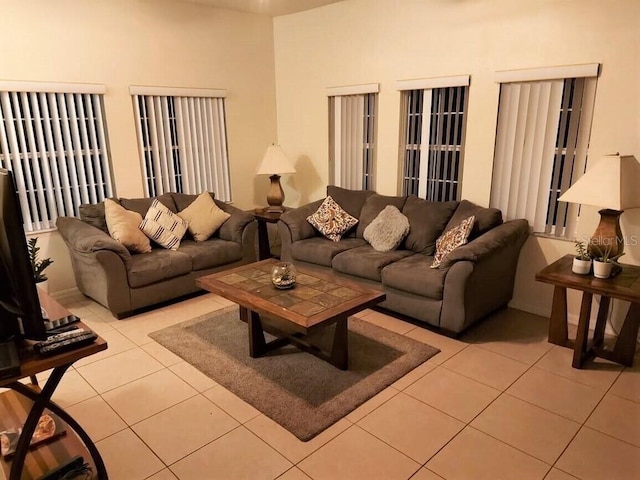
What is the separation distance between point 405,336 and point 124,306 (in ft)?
7.80

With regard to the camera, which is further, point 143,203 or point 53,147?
point 143,203

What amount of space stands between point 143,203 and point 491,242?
332 centimetres

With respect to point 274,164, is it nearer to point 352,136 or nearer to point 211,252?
point 352,136

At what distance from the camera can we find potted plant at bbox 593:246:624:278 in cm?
295

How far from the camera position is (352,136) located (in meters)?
5.06

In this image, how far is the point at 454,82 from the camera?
402 cm

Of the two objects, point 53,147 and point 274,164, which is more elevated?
point 53,147

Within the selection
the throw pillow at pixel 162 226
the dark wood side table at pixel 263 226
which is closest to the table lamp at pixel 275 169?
the dark wood side table at pixel 263 226

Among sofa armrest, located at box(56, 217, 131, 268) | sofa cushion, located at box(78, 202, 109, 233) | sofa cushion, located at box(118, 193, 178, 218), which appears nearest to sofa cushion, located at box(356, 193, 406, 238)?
sofa cushion, located at box(118, 193, 178, 218)

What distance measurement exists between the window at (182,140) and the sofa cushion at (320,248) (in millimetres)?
1540

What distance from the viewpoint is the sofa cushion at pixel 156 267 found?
384cm

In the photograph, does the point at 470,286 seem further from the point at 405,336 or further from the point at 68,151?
the point at 68,151

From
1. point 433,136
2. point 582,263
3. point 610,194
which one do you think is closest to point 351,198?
point 433,136

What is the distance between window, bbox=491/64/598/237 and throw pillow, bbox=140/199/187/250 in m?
3.02
